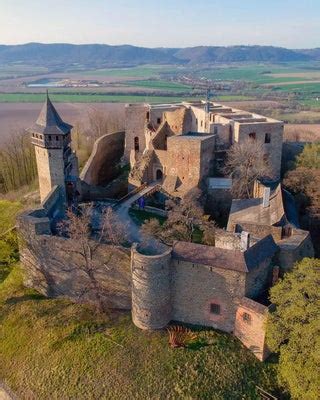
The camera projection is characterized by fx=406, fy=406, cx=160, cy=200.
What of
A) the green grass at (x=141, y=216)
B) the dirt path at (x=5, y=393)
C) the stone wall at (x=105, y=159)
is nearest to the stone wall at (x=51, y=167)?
the green grass at (x=141, y=216)

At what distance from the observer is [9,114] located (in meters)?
97.5

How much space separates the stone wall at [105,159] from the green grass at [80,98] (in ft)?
191

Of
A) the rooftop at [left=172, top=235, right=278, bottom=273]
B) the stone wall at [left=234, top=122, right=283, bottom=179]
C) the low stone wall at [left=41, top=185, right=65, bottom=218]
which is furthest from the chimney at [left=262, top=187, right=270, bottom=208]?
the low stone wall at [left=41, top=185, right=65, bottom=218]

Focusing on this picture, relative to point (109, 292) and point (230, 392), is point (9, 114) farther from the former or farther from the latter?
point (230, 392)

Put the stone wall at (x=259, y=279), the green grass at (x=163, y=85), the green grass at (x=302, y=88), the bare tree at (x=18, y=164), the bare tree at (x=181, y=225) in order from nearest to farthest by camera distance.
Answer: the stone wall at (x=259, y=279)
the bare tree at (x=181, y=225)
the bare tree at (x=18, y=164)
the green grass at (x=163, y=85)
the green grass at (x=302, y=88)

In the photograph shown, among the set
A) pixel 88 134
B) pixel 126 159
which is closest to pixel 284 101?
pixel 88 134

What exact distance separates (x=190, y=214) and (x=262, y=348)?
13.3m

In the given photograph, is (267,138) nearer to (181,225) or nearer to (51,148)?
(181,225)

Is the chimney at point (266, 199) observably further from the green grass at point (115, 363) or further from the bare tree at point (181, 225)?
the green grass at point (115, 363)

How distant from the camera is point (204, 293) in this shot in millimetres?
24297

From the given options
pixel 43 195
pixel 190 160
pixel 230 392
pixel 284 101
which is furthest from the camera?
pixel 284 101

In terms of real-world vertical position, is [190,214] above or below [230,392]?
above

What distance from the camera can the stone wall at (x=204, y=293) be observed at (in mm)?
23422

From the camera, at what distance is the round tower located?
23.5m
